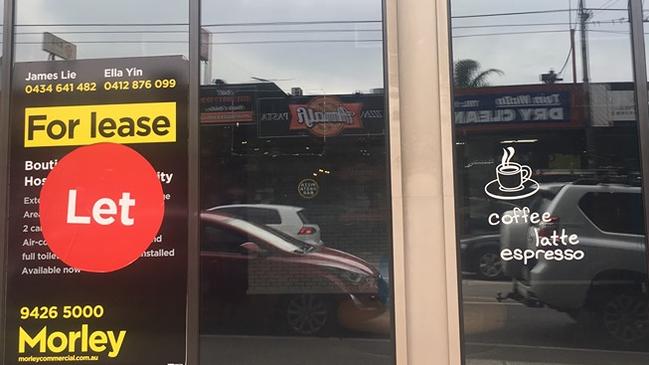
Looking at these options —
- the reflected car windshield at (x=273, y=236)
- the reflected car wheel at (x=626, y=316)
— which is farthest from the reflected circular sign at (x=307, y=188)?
the reflected car wheel at (x=626, y=316)

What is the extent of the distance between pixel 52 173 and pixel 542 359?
155 inches

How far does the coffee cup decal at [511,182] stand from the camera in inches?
163

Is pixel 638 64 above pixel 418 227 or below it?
above

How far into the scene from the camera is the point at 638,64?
13.6ft

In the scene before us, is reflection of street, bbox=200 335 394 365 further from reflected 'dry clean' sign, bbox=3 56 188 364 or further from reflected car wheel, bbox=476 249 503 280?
reflected car wheel, bbox=476 249 503 280

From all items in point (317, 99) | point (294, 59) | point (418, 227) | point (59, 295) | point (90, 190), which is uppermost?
point (294, 59)

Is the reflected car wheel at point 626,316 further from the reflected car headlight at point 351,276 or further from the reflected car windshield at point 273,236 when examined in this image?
the reflected car windshield at point 273,236

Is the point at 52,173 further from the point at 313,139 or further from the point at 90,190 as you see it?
the point at 313,139

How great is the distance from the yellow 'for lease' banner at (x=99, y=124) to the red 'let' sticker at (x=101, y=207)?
10 centimetres

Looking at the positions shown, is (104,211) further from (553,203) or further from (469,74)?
(553,203)

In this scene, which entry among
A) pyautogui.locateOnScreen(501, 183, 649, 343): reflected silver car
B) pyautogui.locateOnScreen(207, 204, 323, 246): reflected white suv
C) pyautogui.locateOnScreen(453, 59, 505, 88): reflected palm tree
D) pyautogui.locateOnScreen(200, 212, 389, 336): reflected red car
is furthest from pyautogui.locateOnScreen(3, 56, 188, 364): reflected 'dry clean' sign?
pyautogui.locateOnScreen(501, 183, 649, 343): reflected silver car

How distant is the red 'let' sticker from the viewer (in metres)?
4.34

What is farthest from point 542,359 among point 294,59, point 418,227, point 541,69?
point 294,59

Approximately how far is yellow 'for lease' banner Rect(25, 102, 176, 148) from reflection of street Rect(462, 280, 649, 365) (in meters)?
2.59
